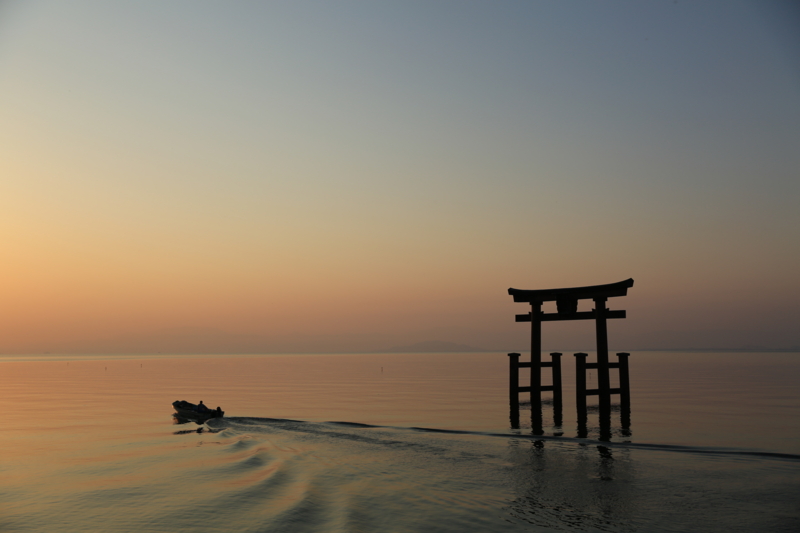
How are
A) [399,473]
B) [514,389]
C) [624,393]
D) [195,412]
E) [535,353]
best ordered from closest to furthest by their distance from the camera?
[399,473] → [624,393] → [535,353] → [195,412] → [514,389]

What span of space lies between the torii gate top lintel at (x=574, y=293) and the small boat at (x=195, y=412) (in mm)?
17646

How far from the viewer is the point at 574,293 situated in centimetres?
2598

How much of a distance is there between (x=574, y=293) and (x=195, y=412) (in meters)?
21.1

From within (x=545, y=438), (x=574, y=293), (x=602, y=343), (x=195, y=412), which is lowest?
(x=195, y=412)

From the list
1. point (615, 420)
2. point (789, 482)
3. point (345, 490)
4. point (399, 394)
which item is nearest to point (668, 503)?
point (789, 482)

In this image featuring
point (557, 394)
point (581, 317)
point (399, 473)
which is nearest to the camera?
point (399, 473)

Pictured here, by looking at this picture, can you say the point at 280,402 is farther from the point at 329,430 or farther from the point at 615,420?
the point at 615,420

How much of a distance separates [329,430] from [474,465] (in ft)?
32.7

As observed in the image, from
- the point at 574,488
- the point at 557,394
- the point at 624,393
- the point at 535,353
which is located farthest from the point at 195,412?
the point at 624,393

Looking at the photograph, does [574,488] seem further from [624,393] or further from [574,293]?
[624,393]

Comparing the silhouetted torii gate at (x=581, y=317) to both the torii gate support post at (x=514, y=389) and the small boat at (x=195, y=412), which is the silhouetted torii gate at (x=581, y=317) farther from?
the small boat at (x=195, y=412)

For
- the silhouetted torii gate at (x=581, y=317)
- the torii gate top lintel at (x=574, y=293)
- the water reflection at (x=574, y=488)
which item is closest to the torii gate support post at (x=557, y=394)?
the silhouetted torii gate at (x=581, y=317)

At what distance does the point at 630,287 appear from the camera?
950 inches

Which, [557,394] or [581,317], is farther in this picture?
[557,394]
